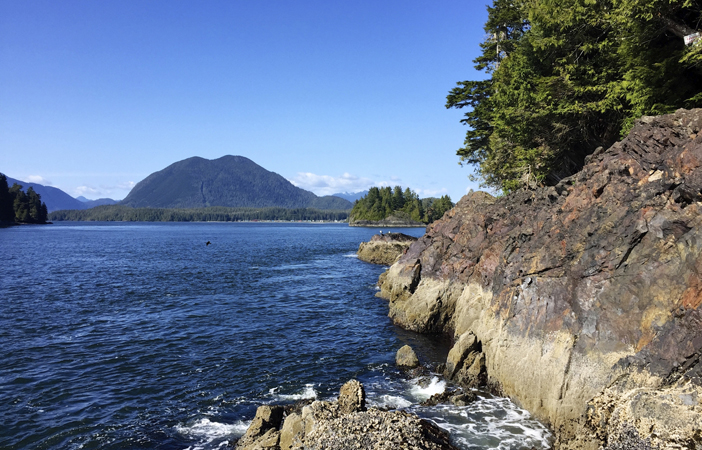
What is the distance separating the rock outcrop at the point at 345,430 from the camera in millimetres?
11266

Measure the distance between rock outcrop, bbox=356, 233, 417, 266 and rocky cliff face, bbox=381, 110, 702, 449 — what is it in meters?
45.5

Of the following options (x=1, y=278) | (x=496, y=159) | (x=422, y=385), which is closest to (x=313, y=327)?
(x=422, y=385)

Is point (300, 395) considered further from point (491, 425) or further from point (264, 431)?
point (491, 425)

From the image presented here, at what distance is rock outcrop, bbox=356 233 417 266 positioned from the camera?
69.2m

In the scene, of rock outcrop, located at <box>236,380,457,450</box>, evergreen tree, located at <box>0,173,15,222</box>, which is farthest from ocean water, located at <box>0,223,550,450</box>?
evergreen tree, located at <box>0,173,15,222</box>

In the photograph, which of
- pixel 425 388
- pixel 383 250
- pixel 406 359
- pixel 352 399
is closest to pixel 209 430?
pixel 352 399

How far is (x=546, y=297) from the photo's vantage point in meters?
17.1

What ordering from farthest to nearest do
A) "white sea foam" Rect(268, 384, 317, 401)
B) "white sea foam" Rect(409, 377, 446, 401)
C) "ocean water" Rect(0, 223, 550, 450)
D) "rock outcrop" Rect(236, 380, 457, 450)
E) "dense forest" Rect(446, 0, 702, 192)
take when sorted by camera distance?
1. "dense forest" Rect(446, 0, 702, 192)
2. "white sea foam" Rect(409, 377, 446, 401)
3. "white sea foam" Rect(268, 384, 317, 401)
4. "ocean water" Rect(0, 223, 550, 450)
5. "rock outcrop" Rect(236, 380, 457, 450)

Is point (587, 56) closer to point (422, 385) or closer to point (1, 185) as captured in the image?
point (422, 385)

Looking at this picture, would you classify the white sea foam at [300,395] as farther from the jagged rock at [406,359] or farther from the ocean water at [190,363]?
the jagged rock at [406,359]

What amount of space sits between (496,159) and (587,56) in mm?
12558

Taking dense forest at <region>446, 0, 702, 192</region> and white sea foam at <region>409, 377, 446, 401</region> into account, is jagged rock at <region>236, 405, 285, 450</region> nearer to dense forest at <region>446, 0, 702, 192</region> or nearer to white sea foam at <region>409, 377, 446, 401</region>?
white sea foam at <region>409, 377, 446, 401</region>

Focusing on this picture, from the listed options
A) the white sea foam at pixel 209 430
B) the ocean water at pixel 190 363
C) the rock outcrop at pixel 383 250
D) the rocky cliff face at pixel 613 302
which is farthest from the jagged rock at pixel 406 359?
the rock outcrop at pixel 383 250

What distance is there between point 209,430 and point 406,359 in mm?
10485
